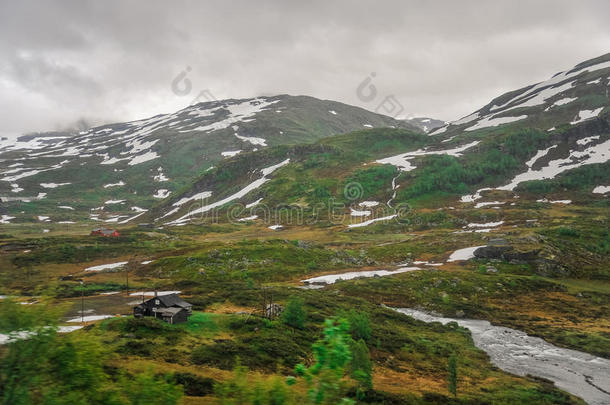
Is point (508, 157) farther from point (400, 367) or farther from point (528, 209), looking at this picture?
point (400, 367)

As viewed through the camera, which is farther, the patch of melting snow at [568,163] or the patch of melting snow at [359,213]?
the patch of melting snow at [568,163]

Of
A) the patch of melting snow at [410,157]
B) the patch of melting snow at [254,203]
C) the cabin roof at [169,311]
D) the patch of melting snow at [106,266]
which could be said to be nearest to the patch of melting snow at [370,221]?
the patch of melting snow at [410,157]

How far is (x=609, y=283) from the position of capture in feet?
213

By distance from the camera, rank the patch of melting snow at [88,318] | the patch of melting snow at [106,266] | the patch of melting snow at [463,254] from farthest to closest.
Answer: the patch of melting snow at [106,266] → the patch of melting snow at [463,254] → the patch of melting snow at [88,318]

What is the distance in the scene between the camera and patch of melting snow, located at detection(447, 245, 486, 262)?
81438mm

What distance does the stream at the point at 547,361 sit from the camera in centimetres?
3315

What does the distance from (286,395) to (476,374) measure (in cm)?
3578

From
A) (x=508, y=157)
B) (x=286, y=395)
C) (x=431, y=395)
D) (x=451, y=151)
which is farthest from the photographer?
(x=451, y=151)

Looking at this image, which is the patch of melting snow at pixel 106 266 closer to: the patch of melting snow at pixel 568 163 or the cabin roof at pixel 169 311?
the cabin roof at pixel 169 311

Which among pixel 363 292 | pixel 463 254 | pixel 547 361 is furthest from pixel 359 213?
pixel 547 361

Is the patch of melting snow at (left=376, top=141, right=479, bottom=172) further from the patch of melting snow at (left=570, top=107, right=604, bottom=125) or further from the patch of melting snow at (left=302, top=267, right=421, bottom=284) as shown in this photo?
the patch of melting snow at (left=302, top=267, right=421, bottom=284)

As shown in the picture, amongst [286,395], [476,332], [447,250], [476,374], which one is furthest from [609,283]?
[286,395]

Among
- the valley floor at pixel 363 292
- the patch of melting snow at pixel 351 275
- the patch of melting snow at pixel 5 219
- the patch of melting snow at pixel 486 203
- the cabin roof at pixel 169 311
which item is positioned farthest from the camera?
the patch of melting snow at pixel 5 219

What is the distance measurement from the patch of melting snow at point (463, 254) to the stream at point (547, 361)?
108 feet
